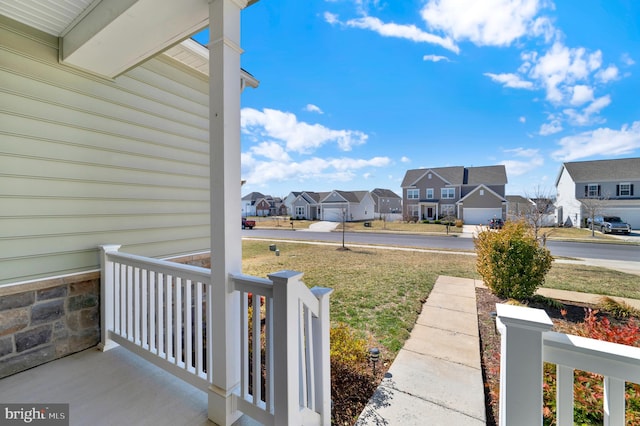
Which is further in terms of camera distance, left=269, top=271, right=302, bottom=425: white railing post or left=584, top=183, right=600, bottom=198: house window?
left=584, top=183, right=600, bottom=198: house window

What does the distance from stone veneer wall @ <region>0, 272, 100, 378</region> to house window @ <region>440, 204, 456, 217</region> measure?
26.4 meters

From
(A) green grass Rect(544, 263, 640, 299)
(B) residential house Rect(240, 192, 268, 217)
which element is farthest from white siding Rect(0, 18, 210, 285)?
(B) residential house Rect(240, 192, 268, 217)

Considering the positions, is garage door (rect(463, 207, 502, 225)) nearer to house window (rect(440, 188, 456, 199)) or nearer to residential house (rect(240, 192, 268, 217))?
house window (rect(440, 188, 456, 199))

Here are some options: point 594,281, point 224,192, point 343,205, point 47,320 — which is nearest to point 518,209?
point 594,281

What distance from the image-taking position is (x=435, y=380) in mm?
2480

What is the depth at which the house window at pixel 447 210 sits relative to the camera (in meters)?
25.1

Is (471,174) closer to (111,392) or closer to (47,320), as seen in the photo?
(111,392)

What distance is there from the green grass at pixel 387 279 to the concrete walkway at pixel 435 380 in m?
0.30

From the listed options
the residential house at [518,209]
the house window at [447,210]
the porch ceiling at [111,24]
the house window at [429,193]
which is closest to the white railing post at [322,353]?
the porch ceiling at [111,24]

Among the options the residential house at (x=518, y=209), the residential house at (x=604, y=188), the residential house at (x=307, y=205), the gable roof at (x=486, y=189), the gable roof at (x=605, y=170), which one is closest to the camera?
the residential house at (x=518, y=209)

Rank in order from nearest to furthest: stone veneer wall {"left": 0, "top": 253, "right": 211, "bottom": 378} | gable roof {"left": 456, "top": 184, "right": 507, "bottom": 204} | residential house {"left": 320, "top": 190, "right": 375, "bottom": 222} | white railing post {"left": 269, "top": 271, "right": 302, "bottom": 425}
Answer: white railing post {"left": 269, "top": 271, "right": 302, "bottom": 425} < stone veneer wall {"left": 0, "top": 253, "right": 211, "bottom": 378} < gable roof {"left": 456, "top": 184, "right": 507, "bottom": 204} < residential house {"left": 320, "top": 190, "right": 375, "bottom": 222}

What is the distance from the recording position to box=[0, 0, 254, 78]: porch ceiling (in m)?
1.87

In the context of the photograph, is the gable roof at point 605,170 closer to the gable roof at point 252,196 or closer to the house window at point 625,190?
the house window at point 625,190

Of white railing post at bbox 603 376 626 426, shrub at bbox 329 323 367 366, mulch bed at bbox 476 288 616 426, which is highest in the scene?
white railing post at bbox 603 376 626 426
